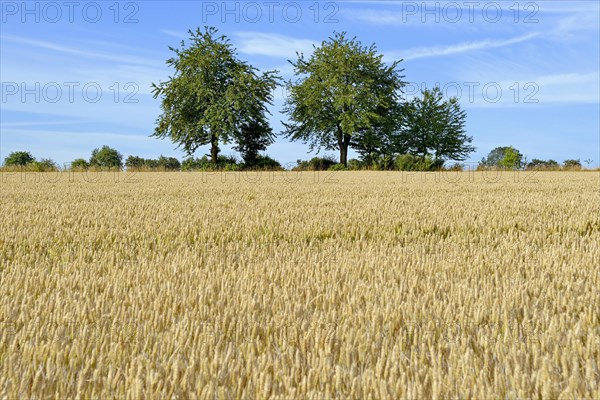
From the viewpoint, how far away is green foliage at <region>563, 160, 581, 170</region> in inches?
1180

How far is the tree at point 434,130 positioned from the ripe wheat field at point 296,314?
145 ft

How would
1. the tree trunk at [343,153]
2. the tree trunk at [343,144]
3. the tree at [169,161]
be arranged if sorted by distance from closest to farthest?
the tree trunk at [343,153], the tree trunk at [343,144], the tree at [169,161]

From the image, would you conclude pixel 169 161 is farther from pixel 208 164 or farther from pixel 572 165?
pixel 572 165

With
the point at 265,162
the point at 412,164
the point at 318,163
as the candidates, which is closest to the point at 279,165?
the point at 265,162

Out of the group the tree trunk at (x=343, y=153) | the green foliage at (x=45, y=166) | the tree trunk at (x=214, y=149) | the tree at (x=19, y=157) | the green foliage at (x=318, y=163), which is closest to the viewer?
the green foliage at (x=45, y=166)

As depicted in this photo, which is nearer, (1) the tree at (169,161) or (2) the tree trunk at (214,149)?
(2) the tree trunk at (214,149)

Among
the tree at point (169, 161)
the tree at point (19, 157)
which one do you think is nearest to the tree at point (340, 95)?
the tree at point (169, 161)

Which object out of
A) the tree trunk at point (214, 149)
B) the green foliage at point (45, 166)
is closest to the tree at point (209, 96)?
the tree trunk at point (214, 149)

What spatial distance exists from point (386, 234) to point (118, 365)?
334 cm

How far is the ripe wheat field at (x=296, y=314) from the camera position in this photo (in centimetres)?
176

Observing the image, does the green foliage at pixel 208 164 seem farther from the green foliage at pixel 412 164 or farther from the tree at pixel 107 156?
the tree at pixel 107 156

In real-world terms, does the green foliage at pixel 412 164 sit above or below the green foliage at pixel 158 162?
below

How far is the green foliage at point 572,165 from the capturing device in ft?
98.4

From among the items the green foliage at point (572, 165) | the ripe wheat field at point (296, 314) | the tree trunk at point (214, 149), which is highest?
the tree trunk at point (214, 149)
